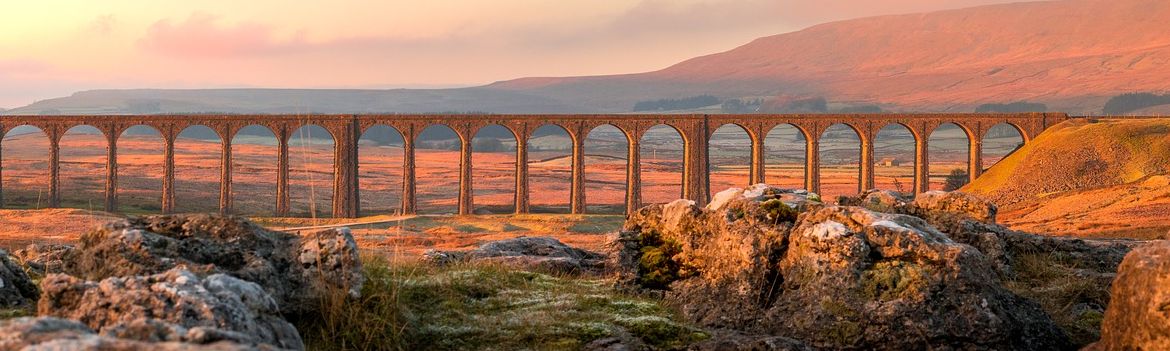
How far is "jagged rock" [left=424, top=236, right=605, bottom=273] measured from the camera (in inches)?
645

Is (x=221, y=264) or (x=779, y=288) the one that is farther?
(x=779, y=288)

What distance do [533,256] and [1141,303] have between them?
11701 mm

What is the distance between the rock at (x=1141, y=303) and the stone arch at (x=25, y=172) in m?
21.2

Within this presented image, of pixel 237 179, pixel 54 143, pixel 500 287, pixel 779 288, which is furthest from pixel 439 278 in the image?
pixel 237 179

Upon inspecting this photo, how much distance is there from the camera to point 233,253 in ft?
28.6

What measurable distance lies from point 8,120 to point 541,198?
51916mm

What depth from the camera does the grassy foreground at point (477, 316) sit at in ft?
28.6

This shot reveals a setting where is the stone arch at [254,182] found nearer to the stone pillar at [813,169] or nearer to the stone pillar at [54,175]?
the stone pillar at [54,175]

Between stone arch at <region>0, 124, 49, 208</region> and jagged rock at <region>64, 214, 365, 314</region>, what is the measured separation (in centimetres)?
1648

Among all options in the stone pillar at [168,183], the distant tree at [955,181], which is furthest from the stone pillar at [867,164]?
A: the stone pillar at [168,183]

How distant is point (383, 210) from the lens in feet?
324

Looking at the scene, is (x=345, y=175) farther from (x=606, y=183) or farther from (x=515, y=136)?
(x=606, y=183)

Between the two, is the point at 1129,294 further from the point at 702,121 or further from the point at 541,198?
the point at 541,198

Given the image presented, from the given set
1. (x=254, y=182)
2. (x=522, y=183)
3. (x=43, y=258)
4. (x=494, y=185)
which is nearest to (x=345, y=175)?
(x=522, y=183)
